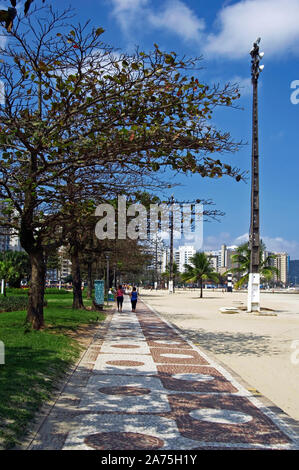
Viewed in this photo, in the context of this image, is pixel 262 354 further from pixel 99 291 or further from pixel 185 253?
pixel 185 253

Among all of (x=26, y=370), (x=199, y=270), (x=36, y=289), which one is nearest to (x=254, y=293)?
(x=36, y=289)

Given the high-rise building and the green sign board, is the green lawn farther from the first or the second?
the high-rise building

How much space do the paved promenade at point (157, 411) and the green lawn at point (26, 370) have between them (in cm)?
24

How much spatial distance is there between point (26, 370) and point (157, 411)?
2.52 meters

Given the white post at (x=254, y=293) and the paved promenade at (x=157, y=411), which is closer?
the paved promenade at (x=157, y=411)

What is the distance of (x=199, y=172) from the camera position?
9359 mm

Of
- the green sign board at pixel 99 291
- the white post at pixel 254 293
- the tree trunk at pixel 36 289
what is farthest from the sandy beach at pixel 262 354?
the green sign board at pixel 99 291

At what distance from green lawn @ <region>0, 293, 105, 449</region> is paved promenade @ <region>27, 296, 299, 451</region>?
24cm

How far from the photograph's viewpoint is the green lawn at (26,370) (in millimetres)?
4941

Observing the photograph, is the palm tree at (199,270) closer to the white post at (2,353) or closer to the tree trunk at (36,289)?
the tree trunk at (36,289)

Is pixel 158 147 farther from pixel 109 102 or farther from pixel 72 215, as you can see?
pixel 72 215
